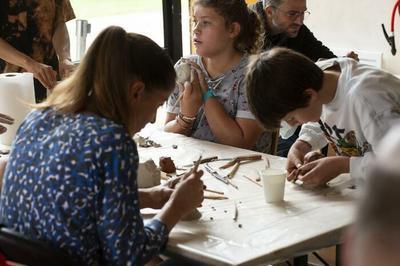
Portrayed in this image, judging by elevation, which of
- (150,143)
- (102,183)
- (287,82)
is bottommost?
(150,143)

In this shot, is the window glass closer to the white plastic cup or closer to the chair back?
the white plastic cup

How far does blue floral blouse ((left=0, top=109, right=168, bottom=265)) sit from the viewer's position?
4.25 ft

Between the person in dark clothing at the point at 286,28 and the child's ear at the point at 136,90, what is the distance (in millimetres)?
1639

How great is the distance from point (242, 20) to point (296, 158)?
843mm

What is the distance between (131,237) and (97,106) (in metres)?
0.33

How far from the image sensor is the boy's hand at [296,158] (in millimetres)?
1896

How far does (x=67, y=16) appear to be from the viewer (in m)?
3.21

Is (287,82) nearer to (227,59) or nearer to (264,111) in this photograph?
(264,111)

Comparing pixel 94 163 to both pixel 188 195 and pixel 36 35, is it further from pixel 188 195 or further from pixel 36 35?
pixel 36 35

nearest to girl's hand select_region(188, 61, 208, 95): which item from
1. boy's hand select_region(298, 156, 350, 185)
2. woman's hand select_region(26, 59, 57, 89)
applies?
woman's hand select_region(26, 59, 57, 89)

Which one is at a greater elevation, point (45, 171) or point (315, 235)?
point (45, 171)

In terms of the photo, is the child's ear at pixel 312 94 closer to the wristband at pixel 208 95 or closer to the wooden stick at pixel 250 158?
the wooden stick at pixel 250 158

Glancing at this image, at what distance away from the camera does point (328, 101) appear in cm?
189

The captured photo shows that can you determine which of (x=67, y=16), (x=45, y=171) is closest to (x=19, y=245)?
(x=45, y=171)
